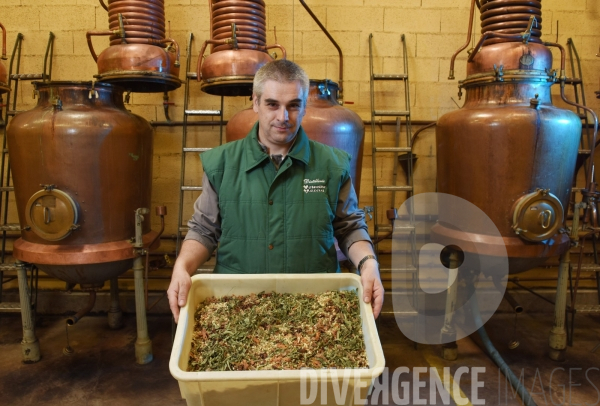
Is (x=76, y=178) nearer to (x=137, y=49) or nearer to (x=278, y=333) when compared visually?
(x=137, y=49)

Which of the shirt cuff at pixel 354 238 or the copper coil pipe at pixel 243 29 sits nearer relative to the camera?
the shirt cuff at pixel 354 238

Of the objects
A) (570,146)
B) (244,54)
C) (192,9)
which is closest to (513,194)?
(570,146)

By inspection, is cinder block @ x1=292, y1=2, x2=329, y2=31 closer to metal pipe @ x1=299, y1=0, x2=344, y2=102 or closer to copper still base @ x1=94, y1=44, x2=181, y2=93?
metal pipe @ x1=299, y1=0, x2=344, y2=102

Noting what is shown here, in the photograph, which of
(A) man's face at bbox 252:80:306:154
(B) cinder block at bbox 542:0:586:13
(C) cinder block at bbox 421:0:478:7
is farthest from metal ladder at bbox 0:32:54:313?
(B) cinder block at bbox 542:0:586:13

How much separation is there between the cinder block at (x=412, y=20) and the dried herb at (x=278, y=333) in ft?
8.42

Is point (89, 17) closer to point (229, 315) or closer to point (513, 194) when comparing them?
point (229, 315)

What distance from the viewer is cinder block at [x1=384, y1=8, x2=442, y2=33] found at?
3.18 meters

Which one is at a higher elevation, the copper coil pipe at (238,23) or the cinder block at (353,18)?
the cinder block at (353,18)

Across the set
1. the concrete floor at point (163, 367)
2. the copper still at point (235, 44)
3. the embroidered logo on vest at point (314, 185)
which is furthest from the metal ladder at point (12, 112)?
the embroidered logo on vest at point (314, 185)

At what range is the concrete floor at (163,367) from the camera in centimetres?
229

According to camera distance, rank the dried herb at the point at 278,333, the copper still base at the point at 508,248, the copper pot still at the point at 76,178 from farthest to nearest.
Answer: the copper still base at the point at 508,248, the copper pot still at the point at 76,178, the dried herb at the point at 278,333

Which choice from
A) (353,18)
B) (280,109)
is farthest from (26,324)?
(353,18)

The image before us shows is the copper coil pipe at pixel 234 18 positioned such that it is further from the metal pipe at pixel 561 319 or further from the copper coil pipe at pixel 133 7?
the metal pipe at pixel 561 319
